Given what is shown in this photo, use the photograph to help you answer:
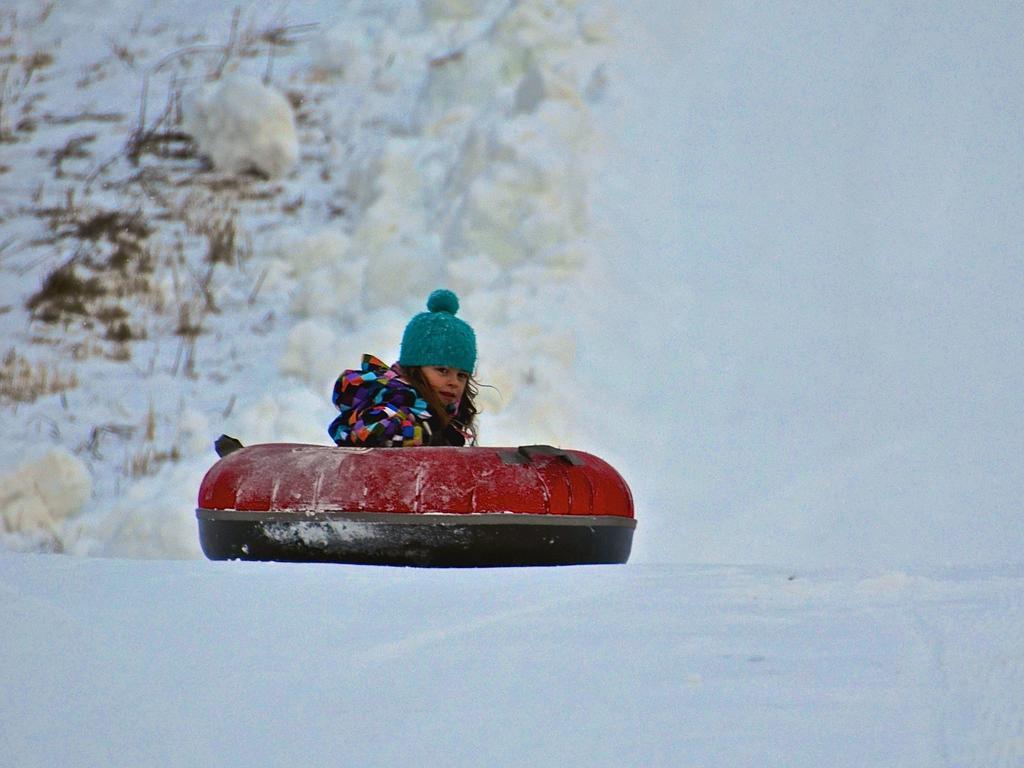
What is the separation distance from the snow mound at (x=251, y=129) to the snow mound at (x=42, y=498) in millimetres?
3902

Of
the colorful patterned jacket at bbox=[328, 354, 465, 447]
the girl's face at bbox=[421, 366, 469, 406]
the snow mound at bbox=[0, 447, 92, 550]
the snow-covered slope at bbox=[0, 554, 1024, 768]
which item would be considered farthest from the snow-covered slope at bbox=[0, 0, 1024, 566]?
the snow-covered slope at bbox=[0, 554, 1024, 768]

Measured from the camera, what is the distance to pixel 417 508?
139 inches

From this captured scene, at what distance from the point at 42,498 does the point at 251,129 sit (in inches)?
165

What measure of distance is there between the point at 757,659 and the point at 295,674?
29.2 inches

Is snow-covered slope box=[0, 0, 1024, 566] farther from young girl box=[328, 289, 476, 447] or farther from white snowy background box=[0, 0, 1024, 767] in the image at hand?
young girl box=[328, 289, 476, 447]

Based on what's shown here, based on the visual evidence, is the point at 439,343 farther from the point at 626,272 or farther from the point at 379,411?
the point at 626,272

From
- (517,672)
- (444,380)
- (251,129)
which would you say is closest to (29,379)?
(251,129)

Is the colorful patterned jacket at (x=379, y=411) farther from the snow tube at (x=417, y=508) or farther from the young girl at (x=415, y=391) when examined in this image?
the snow tube at (x=417, y=508)

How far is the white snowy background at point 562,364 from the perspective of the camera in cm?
221

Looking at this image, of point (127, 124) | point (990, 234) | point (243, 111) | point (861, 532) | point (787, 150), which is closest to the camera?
point (861, 532)

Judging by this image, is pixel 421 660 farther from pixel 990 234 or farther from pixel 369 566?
pixel 990 234

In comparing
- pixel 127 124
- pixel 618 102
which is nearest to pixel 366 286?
pixel 618 102

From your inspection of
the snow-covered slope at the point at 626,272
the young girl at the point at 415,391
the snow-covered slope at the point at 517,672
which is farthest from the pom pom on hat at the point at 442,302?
the snow-covered slope at the point at 626,272

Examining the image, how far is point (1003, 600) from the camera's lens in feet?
9.00
